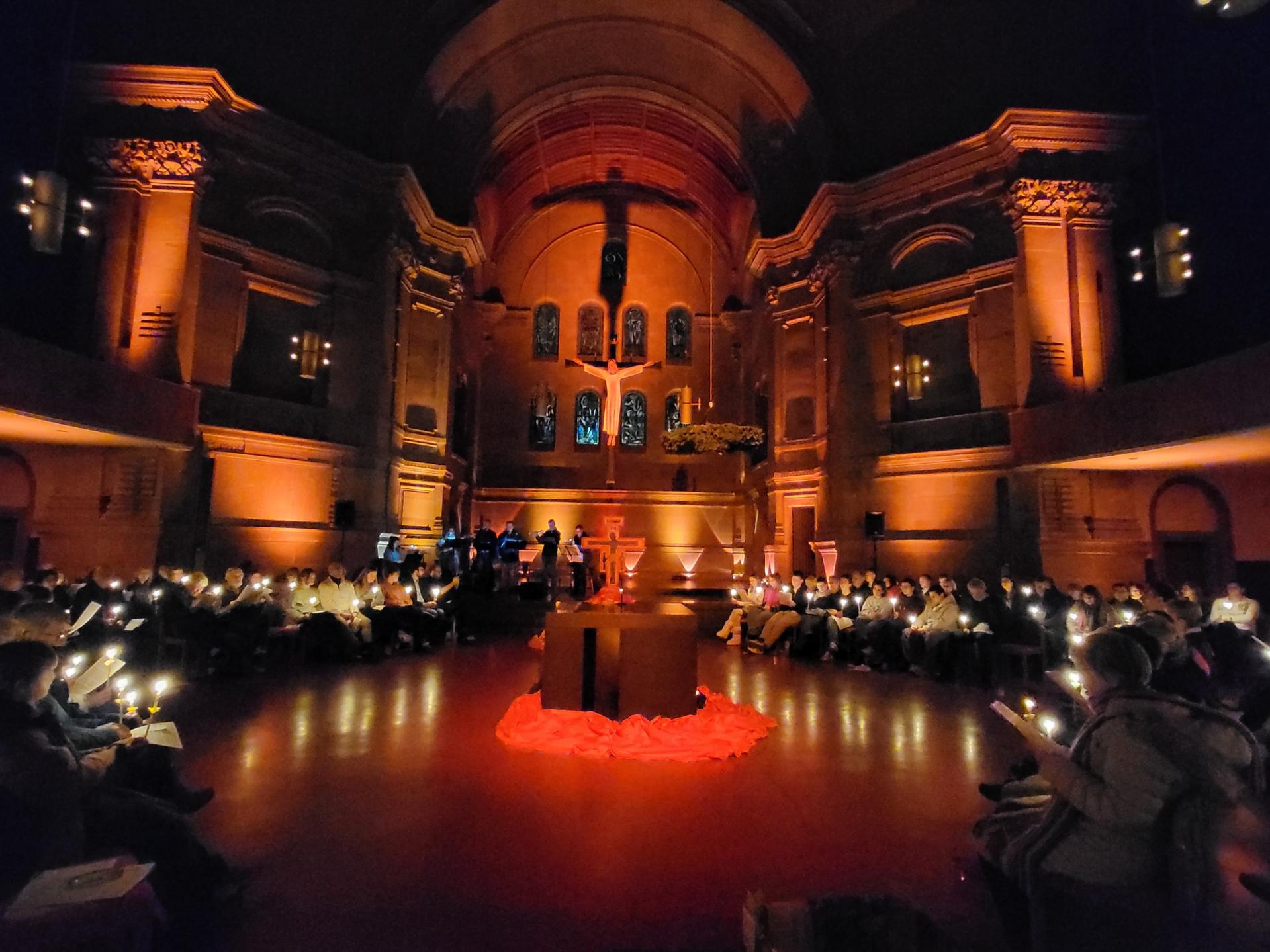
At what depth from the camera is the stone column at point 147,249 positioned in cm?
1031

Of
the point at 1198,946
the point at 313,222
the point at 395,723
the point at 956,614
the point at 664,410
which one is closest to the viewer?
the point at 1198,946

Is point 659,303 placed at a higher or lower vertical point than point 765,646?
higher

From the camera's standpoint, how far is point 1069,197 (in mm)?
11219

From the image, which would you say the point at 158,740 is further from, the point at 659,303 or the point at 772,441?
the point at 659,303

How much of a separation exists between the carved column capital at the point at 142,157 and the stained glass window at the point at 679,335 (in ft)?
45.7

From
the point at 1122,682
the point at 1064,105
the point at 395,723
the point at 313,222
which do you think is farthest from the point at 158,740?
the point at 1064,105

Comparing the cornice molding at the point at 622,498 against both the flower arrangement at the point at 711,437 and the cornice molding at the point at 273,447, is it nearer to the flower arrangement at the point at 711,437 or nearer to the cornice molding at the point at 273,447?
the cornice molding at the point at 273,447

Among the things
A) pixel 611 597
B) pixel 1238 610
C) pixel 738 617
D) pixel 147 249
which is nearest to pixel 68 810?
pixel 611 597

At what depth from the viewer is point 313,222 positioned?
12555 millimetres

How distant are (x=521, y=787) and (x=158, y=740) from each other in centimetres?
211

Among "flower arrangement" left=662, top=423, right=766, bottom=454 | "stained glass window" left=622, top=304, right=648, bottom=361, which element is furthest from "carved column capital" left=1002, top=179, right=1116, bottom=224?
"stained glass window" left=622, top=304, right=648, bottom=361

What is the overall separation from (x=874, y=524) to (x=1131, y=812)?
10478 mm

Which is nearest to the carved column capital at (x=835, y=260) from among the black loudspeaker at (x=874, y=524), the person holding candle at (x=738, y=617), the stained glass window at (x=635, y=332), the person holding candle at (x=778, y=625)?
the black loudspeaker at (x=874, y=524)

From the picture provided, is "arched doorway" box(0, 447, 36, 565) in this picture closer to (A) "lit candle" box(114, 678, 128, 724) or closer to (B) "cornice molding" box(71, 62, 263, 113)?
(B) "cornice molding" box(71, 62, 263, 113)
